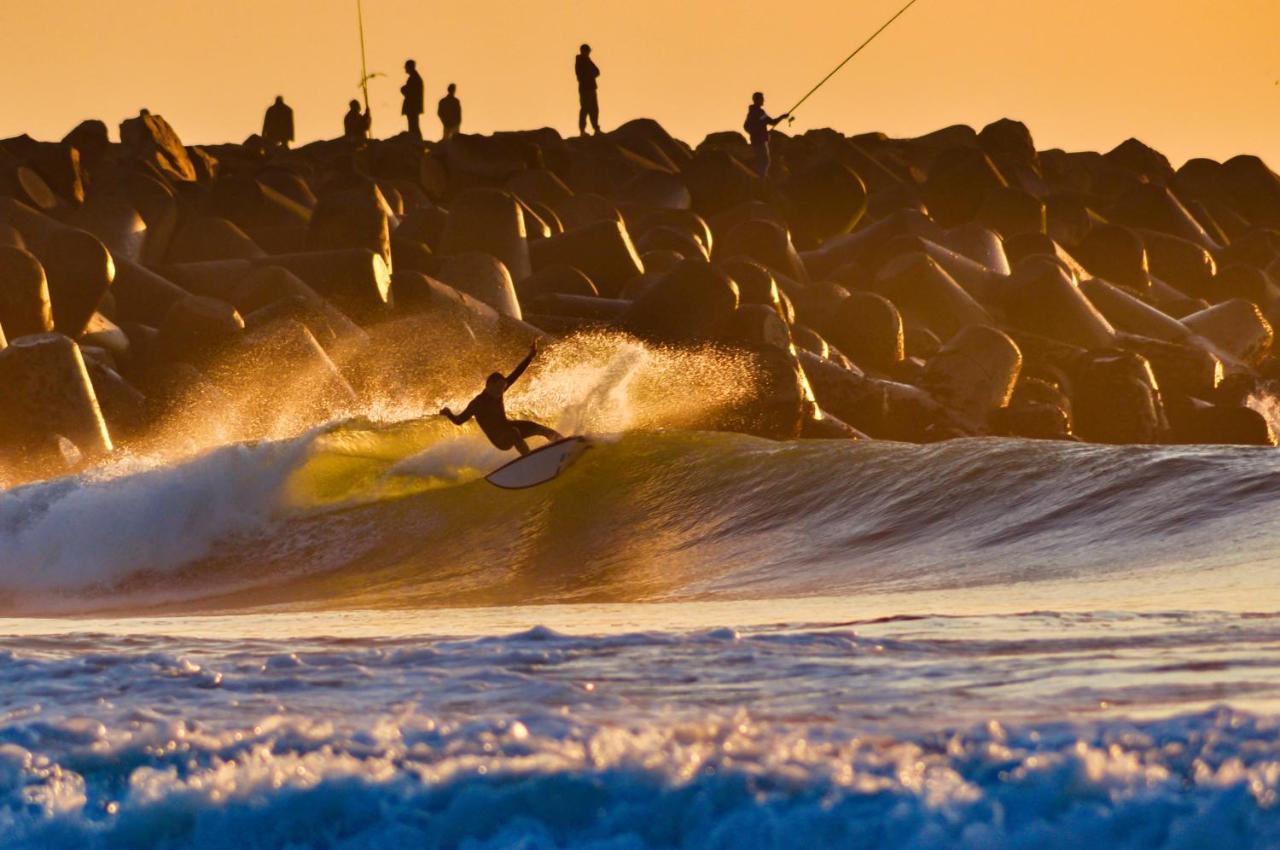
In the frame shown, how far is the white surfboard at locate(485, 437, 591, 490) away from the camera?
1421cm

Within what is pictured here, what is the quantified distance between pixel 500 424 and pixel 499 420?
91mm

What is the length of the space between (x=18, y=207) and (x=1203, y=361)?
13532 mm

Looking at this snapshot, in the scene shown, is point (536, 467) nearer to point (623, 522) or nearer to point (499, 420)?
point (499, 420)

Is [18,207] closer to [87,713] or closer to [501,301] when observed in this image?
[501,301]

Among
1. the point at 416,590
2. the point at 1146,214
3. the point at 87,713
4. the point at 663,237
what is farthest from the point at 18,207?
the point at 1146,214

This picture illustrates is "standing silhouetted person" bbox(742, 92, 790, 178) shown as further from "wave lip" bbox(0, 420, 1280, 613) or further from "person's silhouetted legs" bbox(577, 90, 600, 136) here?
"wave lip" bbox(0, 420, 1280, 613)

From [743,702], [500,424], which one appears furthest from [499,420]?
[743,702]

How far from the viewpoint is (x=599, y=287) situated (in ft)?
69.6

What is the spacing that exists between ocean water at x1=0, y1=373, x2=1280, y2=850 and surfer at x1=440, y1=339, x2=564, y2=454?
225cm

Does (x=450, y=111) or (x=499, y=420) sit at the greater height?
(x=450, y=111)

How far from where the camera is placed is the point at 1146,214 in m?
33.3

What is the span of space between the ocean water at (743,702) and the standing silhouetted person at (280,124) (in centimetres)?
2493

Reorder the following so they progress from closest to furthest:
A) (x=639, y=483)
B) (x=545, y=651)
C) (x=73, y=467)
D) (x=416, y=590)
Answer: (x=545, y=651), (x=416, y=590), (x=639, y=483), (x=73, y=467)

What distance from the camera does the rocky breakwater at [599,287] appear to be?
1702 centimetres
